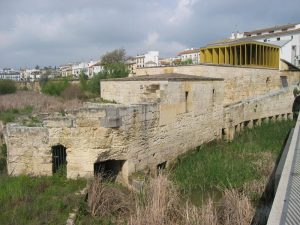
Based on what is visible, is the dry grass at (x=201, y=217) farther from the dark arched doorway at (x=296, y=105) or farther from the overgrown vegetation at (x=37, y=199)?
the dark arched doorway at (x=296, y=105)

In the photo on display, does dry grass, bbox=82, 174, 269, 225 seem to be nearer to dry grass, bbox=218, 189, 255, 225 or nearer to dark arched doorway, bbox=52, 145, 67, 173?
dry grass, bbox=218, 189, 255, 225

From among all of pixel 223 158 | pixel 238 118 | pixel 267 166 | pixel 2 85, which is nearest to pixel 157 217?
pixel 267 166

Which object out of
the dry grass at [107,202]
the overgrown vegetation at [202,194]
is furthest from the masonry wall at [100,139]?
the dry grass at [107,202]

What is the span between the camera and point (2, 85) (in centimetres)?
3631

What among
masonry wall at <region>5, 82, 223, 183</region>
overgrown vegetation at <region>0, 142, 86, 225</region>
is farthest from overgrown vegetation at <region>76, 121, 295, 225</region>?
masonry wall at <region>5, 82, 223, 183</region>

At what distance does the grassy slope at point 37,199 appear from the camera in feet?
22.4

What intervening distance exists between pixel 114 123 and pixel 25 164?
2.71 m

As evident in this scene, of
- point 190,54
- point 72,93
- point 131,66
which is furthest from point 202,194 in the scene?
point 190,54

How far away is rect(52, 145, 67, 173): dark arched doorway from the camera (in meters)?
9.77

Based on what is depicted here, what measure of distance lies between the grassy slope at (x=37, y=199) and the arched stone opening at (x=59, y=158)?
1.39ft

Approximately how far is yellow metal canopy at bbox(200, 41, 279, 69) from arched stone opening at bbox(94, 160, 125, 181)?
16076 mm

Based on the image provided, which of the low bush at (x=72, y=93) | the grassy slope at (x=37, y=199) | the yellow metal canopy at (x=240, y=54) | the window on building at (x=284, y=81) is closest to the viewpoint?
the grassy slope at (x=37, y=199)

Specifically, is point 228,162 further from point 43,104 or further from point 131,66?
point 131,66

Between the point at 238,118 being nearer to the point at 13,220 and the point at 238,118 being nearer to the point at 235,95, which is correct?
the point at 235,95
